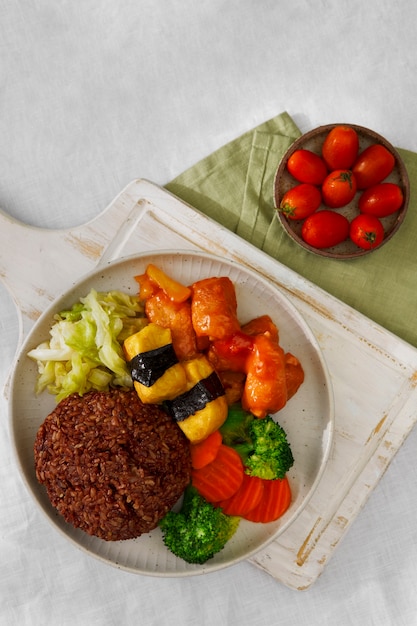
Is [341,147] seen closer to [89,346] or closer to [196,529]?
[89,346]

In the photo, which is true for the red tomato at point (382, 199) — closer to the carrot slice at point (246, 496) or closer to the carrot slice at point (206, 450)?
the carrot slice at point (206, 450)

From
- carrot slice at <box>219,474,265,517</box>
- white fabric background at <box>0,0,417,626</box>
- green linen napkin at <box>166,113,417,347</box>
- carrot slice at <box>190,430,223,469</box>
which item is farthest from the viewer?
white fabric background at <box>0,0,417,626</box>

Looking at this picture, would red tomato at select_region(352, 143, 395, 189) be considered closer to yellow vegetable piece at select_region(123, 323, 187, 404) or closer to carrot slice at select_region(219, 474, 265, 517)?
yellow vegetable piece at select_region(123, 323, 187, 404)

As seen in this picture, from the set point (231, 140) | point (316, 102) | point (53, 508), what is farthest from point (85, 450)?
point (316, 102)

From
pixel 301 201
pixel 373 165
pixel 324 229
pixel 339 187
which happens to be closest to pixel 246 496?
pixel 324 229

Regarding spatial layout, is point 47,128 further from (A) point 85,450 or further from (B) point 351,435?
(B) point 351,435

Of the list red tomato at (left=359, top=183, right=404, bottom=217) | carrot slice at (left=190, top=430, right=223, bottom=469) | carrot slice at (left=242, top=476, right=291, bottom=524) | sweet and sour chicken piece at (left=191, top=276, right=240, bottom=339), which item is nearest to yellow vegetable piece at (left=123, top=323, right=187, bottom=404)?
sweet and sour chicken piece at (left=191, top=276, right=240, bottom=339)
